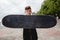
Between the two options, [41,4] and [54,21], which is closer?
[54,21]

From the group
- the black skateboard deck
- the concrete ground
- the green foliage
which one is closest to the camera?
the black skateboard deck

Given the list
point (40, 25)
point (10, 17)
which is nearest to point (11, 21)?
point (10, 17)

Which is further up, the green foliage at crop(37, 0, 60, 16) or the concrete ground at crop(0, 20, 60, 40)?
the green foliage at crop(37, 0, 60, 16)

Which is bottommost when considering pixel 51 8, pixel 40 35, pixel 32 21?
pixel 40 35

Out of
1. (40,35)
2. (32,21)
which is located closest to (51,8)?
(40,35)

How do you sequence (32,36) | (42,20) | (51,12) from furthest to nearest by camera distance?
→ (51,12) < (32,36) < (42,20)

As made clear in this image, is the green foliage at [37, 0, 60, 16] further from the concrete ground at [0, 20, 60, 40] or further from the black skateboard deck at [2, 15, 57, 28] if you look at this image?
the black skateboard deck at [2, 15, 57, 28]

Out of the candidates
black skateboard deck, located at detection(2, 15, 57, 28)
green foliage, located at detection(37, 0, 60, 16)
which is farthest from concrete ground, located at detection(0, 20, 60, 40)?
green foliage, located at detection(37, 0, 60, 16)

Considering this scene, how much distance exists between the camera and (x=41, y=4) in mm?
A: 20375

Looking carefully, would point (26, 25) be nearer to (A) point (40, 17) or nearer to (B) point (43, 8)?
(A) point (40, 17)

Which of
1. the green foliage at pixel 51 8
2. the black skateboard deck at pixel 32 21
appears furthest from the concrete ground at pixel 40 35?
the green foliage at pixel 51 8

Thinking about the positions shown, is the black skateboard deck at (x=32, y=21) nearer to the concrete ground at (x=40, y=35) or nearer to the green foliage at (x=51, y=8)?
the concrete ground at (x=40, y=35)

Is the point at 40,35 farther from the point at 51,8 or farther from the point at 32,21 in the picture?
the point at 51,8

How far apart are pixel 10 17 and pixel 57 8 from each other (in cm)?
1629
